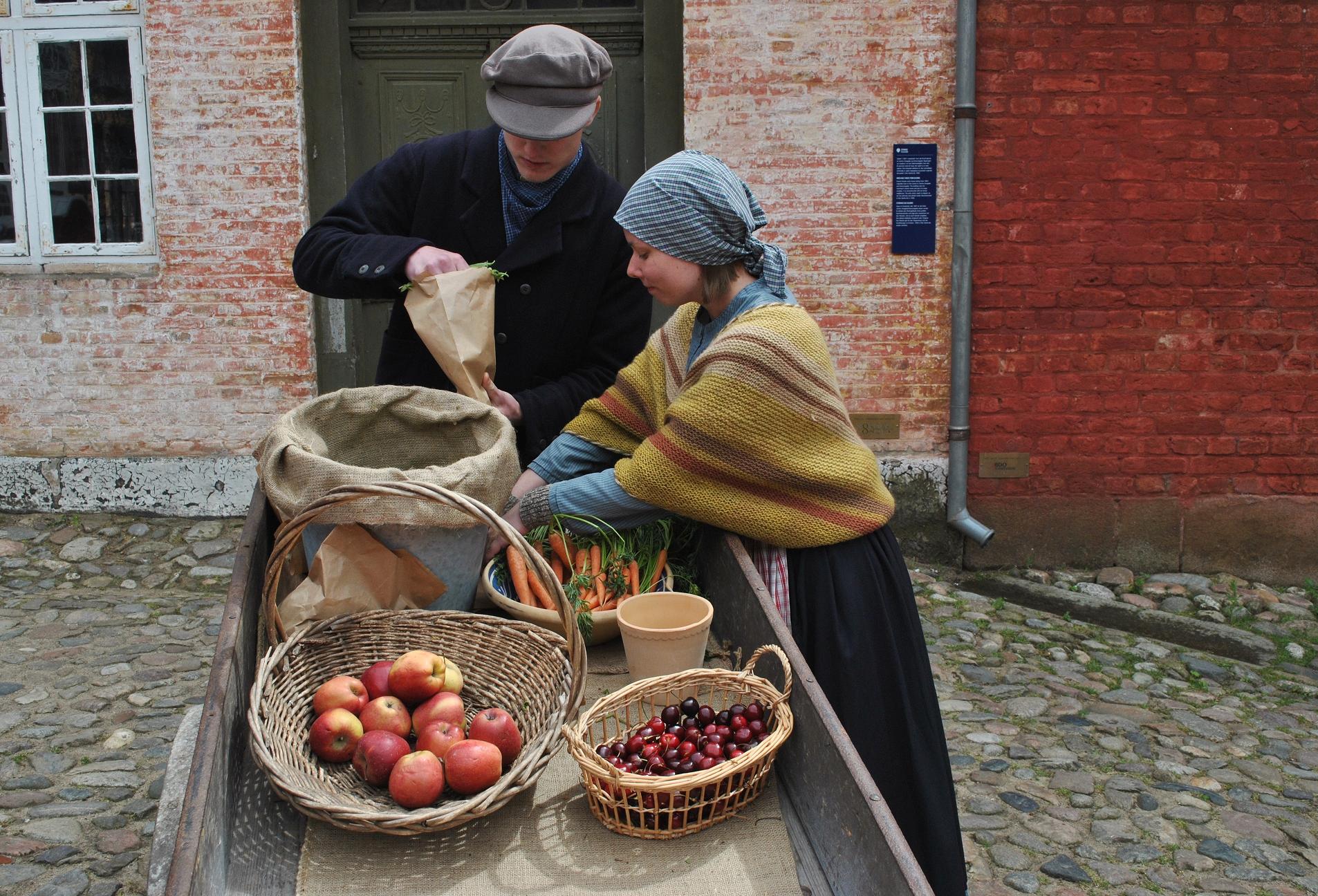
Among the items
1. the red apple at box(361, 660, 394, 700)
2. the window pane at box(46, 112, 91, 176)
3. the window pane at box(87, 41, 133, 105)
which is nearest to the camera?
the red apple at box(361, 660, 394, 700)

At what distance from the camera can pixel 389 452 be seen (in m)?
2.69

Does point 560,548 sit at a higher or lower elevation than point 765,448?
lower

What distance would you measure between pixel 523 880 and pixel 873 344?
4950mm

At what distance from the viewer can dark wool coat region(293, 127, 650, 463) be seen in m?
3.06

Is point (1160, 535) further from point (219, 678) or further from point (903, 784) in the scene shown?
point (219, 678)

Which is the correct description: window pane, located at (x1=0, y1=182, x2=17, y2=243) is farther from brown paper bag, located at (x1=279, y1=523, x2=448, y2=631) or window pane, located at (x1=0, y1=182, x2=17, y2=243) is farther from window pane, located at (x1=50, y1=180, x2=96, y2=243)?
brown paper bag, located at (x1=279, y1=523, x2=448, y2=631)

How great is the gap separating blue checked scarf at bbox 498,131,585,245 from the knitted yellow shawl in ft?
2.44

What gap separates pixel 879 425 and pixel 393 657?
14.9ft

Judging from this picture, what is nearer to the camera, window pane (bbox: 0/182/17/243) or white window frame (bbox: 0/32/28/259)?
white window frame (bbox: 0/32/28/259)

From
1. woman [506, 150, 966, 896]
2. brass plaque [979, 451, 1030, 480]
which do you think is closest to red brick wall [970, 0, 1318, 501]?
brass plaque [979, 451, 1030, 480]

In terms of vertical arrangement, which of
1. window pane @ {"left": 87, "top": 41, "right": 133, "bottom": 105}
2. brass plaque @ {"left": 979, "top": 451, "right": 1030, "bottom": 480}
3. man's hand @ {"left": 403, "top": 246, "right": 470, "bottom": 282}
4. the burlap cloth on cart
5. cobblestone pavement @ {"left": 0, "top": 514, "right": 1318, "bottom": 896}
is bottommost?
cobblestone pavement @ {"left": 0, "top": 514, "right": 1318, "bottom": 896}

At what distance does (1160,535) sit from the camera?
21.2 ft

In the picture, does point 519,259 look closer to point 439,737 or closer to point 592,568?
point 592,568

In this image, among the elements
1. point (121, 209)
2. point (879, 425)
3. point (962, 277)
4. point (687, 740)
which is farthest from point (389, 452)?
point (121, 209)
